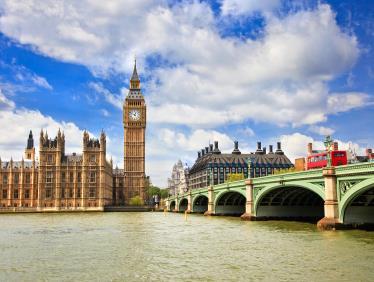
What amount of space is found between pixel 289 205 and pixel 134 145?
98.6 m

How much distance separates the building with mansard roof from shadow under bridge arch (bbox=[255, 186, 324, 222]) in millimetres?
92864

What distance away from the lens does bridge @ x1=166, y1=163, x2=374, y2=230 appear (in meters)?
37.3

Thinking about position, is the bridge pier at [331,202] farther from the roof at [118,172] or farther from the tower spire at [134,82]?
the tower spire at [134,82]

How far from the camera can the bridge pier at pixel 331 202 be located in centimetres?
3869

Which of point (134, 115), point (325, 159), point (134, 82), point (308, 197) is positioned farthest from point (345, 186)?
point (134, 82)

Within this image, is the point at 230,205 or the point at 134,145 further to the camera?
the point at 134,145

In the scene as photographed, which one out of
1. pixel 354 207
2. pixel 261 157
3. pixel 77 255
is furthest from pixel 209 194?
pixel 261 157

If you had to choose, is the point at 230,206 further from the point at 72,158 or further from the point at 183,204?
the point at 72,158

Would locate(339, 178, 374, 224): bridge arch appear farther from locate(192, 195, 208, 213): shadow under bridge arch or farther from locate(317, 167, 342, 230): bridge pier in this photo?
locate(192, 195, 208, 213): shadow under bridge arch

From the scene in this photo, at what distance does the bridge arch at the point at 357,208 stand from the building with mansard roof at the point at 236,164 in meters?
115

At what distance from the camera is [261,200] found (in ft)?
198

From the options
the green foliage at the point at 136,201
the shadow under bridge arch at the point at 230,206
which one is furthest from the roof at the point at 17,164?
the shadow under bridge arch at the point at 230,206

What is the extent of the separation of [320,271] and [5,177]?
124m

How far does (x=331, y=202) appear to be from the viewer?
3866cm
